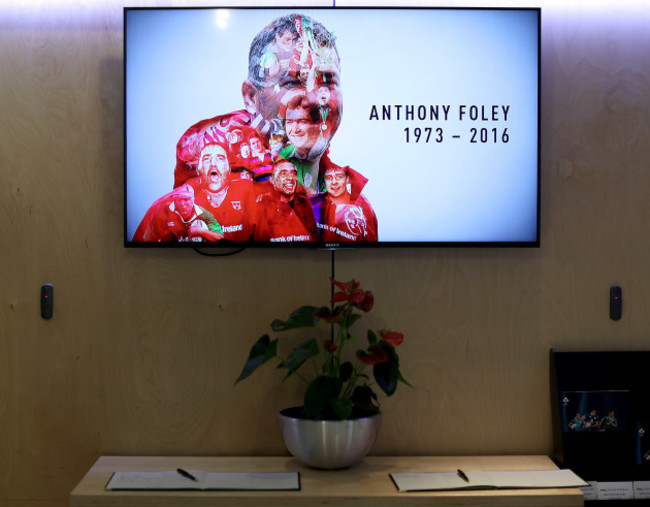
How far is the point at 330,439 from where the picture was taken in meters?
2.11

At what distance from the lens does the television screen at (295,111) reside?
2.34 m

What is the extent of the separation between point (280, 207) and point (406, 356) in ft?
2.14

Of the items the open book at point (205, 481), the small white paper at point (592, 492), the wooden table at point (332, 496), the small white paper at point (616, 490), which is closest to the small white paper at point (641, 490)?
the small white paper at point (616, 490)

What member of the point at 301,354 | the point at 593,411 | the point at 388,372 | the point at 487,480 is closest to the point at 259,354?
the point at 301,354

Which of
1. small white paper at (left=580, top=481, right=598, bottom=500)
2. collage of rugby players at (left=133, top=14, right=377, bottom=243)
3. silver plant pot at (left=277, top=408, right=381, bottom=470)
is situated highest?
collage of rugby players at (left=133, top=14, right=377, bottom=243)

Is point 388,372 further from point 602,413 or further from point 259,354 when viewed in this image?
point 602,413

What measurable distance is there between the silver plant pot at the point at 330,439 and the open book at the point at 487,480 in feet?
0.46

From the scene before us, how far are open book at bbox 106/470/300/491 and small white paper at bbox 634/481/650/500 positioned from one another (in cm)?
111

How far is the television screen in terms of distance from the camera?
2.34m

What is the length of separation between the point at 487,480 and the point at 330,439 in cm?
47

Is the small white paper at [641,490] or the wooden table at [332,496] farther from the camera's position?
the small white paper at [641,490]

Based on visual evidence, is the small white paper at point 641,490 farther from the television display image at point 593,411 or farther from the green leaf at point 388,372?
the green leaf at point 388,372

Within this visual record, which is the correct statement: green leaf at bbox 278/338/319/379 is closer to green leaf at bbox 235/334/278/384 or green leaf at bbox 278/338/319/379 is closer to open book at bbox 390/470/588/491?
green leaf at bbox 235/334/278/384

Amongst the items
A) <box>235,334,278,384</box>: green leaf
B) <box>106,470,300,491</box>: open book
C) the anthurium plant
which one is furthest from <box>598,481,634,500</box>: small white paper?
<box>235,334,278,384</box>: green leaf
